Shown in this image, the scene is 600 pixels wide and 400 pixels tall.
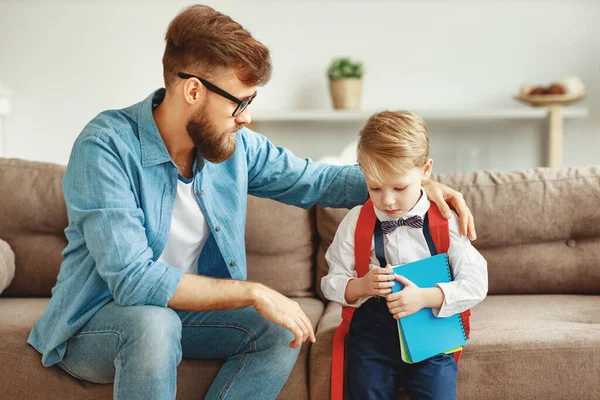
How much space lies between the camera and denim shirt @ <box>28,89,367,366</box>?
4.88 feet

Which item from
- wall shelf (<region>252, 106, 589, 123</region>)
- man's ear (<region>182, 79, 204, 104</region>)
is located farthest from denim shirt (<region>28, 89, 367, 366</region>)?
wall shelf (<region>252, 106, 589, 123</region>)

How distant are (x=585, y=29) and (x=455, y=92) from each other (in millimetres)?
825

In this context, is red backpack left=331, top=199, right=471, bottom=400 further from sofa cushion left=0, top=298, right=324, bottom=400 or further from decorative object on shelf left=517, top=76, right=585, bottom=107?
decorative object on shelf left=517, top=76, right=585, bottom=107

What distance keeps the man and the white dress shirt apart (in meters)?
0.07

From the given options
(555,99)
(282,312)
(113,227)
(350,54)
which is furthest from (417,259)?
(350,54)

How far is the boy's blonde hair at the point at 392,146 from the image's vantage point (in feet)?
5.17

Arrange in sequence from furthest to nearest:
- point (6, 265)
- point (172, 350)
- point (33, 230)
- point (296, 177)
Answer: point (33, 230), point (6, 265), point (296, 177), point (172, 350)

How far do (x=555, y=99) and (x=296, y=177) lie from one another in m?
2.47

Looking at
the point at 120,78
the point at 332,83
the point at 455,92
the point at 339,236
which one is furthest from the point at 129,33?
the point at 339,236

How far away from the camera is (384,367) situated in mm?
1591

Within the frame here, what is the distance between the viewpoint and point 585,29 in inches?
161

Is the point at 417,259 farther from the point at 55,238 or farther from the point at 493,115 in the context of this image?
the point at 493,115

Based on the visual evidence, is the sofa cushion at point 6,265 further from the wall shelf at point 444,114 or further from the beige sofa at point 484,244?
the wall shelf at point 444,114

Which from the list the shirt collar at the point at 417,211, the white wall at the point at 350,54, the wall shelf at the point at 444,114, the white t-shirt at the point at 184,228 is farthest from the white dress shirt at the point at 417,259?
the white wall at the point at 350,54
